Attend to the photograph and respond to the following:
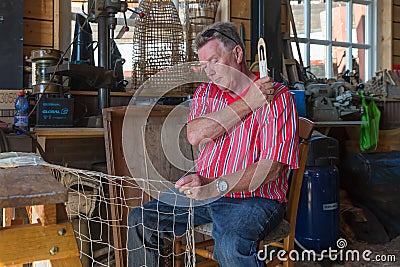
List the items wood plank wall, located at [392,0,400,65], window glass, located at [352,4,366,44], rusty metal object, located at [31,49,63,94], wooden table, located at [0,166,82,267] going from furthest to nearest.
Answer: window glass, located at [352,4,366,44] → wood plank wall, located at [392,0,400,65] → rusty metal object, located at [31,49,63,94] → wooden table, located at [0,166,82,267]

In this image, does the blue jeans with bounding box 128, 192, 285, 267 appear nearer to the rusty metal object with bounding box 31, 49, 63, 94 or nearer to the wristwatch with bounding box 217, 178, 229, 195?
the wristwatch with bounding box 217, 178, 229, 195

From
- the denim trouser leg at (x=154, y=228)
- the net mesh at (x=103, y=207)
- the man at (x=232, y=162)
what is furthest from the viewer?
the net mesh at (x=103, y=207)

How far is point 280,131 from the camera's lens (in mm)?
1540

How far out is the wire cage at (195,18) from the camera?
3.02 metres

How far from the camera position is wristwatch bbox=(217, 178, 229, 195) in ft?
4.94

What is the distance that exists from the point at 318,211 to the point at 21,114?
1.63 m

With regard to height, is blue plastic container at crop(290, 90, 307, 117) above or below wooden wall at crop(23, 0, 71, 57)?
below

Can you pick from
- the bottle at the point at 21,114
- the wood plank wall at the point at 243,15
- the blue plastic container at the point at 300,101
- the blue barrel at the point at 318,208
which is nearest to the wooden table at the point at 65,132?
the bottle at the point at 21,114

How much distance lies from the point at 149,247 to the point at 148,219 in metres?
0.10

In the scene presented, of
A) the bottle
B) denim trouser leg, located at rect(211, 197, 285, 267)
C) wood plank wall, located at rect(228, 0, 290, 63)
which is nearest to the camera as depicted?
denim trouser leg, located at rect(211, 197, 285, 267)

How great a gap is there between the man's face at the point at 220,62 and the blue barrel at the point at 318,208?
106 cm

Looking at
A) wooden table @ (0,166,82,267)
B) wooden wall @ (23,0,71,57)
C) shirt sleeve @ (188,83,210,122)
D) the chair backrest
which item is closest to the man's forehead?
shirt sleeve @ (188,83,210,122)

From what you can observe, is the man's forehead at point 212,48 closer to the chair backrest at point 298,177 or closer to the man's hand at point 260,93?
the man's hand at point 260,93

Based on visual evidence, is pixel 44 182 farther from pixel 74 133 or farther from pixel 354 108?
pixel 354 108
